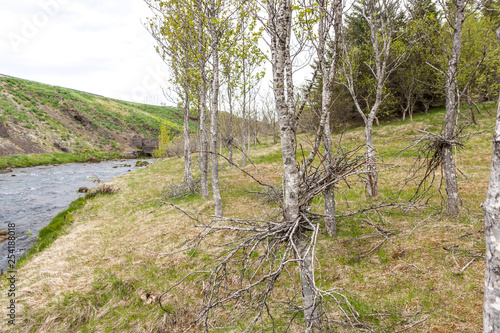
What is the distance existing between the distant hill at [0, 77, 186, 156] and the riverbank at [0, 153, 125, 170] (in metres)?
2.30

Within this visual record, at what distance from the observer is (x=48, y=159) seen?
29.6 metres

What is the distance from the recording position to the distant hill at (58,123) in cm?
3286

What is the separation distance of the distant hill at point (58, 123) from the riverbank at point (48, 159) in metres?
2.30

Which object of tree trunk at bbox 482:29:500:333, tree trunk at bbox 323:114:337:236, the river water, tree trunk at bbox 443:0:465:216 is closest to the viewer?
tree trunk at bbox 482:29:500:333

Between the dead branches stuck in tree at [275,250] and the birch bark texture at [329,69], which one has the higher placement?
the birch bark texture at [329,69]

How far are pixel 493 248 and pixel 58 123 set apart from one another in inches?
2104

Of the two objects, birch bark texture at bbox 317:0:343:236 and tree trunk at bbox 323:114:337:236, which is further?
tree trunk at bbox 323:114:337:236

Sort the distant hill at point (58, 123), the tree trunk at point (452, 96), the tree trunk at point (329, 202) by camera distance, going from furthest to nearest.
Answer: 1. the distant hill at point (58, 123)
2. the tree trunk at point (329, 202)
3. the tree trunk at point (452, 96)

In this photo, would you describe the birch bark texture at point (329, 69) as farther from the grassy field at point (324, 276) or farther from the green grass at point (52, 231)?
the green grass at point (52, 231)

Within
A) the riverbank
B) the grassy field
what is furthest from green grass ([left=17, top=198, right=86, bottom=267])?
the riverbank

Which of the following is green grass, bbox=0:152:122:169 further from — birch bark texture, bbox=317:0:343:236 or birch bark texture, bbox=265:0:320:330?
birch bark texture, bbox=265:0:320:330

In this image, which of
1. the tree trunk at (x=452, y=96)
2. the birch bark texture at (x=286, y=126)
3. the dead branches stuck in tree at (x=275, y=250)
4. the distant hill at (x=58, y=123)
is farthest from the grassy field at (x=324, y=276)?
the distant hill at (x=58, y=123)

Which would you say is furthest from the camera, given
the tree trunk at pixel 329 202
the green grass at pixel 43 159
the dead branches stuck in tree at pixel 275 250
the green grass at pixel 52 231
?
the green grass at pixel 43 159

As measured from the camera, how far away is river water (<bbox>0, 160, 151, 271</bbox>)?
1020 cm
